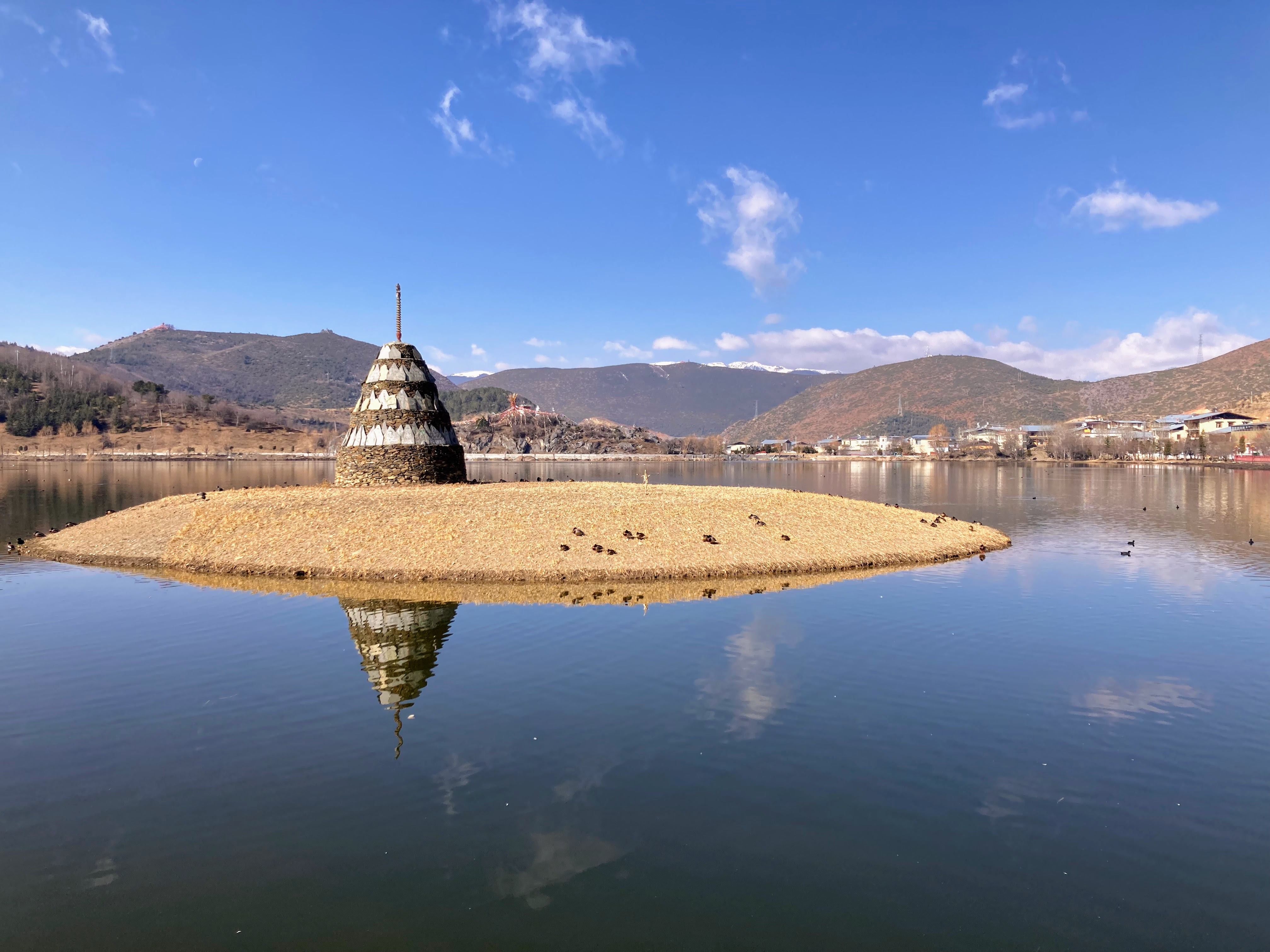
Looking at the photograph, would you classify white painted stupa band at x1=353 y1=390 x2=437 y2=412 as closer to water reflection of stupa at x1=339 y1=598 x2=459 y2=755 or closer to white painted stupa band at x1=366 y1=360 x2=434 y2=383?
white painted stupa band at x1=366 y1=360 x2=434 y2=383

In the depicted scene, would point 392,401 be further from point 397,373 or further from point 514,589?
point 514,589

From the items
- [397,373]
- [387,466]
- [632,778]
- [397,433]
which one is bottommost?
[632,778]

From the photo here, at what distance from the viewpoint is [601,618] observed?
2725cm

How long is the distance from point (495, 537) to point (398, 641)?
45.2 ft

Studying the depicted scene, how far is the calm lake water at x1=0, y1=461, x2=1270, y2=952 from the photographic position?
33.9ft

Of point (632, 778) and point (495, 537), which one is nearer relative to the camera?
point (632, 778)

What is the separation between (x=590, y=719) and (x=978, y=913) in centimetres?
912

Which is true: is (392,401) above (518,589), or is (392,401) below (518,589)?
above

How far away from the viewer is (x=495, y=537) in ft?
124

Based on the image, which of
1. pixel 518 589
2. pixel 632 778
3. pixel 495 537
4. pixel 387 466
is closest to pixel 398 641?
pixel 518 589

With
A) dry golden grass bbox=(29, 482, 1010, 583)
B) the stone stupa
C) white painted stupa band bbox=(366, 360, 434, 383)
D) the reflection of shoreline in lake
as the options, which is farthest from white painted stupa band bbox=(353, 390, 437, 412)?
the reflection of shoreline in lake

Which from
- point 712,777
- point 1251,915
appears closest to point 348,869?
point 712,777

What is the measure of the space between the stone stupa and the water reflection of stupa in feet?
67.3

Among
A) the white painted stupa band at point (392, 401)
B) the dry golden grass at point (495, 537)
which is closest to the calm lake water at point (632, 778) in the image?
the dry golden grass at point (495, 537)
